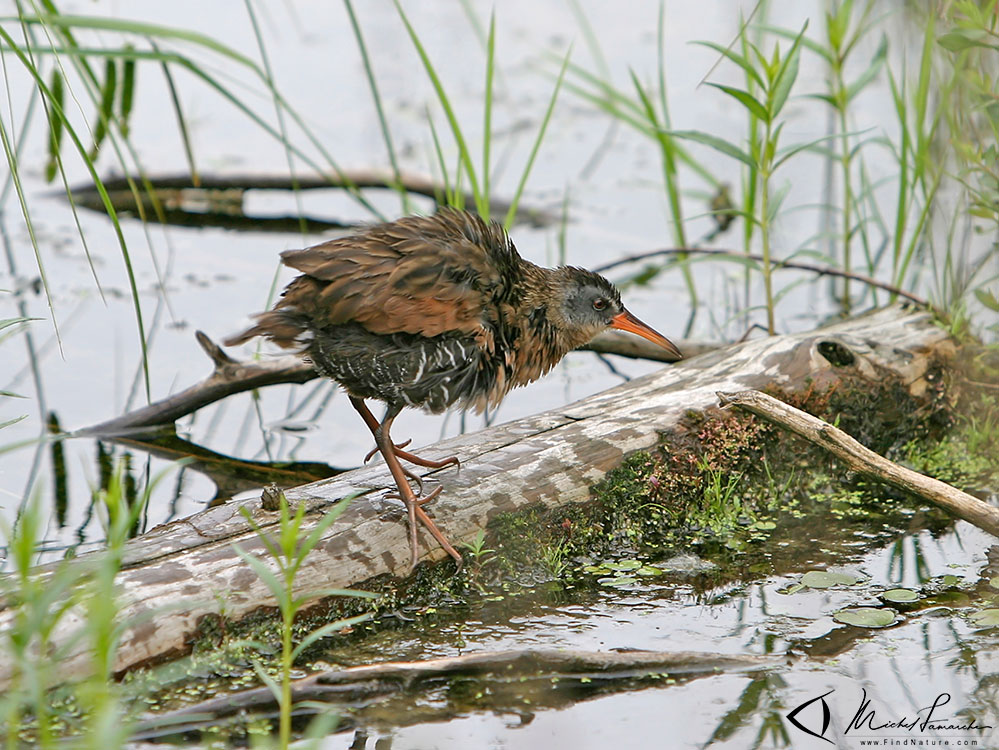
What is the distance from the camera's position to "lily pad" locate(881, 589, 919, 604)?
12.2 feet

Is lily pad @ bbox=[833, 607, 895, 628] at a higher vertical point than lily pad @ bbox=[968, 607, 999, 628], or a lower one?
higher

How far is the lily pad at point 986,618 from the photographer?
11.7 feet

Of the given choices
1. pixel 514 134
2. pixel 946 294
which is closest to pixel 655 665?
pixel 946 294

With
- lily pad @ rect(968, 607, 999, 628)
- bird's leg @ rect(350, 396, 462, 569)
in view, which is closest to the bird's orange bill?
bird's leg @ rect(350, 396, 462, 569)

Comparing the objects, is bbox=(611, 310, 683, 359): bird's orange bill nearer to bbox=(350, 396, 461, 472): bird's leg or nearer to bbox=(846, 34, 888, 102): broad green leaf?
bbox=(350, 396, 461, 472): bird's leg

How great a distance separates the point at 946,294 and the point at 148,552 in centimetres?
354

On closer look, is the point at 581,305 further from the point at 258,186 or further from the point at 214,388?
the point at 258,186

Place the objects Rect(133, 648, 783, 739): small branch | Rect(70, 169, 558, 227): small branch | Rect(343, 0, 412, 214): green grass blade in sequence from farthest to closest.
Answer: Rect(70, 169, 558, 227): small branch < Rect(343, 0, 412, 214): green grass blade < Rect(133, 648, 783, 739): small branch

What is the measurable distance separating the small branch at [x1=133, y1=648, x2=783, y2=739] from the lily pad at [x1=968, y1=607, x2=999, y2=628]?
655mm

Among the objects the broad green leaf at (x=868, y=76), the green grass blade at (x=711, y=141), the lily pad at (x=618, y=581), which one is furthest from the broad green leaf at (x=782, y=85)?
the lily pad at (x=618, y=581)

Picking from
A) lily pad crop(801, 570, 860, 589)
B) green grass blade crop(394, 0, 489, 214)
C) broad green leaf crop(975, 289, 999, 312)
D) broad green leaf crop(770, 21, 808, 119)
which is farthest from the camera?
green grass blade crop(394, 0, 489, 214)

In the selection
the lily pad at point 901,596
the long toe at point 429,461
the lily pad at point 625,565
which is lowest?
the lily pad at point 901,596

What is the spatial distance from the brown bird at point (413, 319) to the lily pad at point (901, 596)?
4.44 ft

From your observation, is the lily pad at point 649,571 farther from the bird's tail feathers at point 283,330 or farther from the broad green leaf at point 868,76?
the broad green leaf at point 868,76
